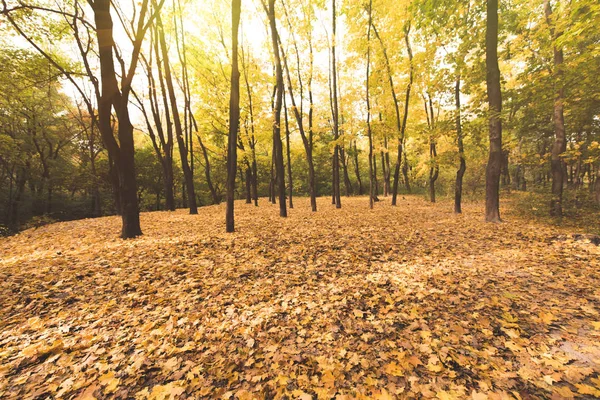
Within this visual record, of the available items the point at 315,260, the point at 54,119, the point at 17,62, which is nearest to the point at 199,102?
the point at 17,62

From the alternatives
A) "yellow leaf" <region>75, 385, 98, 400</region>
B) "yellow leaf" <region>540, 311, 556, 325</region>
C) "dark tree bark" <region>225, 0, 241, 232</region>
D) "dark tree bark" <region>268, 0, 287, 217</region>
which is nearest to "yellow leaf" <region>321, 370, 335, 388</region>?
"yellow leaf" <region>75, 385, 98, 400</region>

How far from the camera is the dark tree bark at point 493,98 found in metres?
8.25

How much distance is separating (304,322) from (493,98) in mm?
10121

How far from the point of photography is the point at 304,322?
3488 mm

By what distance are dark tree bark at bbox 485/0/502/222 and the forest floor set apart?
284cm

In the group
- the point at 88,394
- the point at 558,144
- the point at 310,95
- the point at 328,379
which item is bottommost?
the point at 328,379

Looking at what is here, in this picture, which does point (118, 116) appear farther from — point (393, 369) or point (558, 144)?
point (558, 144)

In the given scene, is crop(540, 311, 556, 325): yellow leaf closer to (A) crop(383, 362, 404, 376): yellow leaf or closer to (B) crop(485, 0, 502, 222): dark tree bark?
(A) crop(383, 362, 404, 376): yellow leaf

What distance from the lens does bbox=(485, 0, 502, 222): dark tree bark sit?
825 cm

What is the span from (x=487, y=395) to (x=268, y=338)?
2.40 metres

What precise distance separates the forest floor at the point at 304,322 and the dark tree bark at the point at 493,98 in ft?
9.32

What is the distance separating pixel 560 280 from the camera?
4.31 metres

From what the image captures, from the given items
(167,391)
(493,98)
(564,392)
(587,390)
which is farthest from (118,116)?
(493,98)

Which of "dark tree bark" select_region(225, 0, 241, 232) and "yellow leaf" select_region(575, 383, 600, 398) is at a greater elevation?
"dark tree bark" select_region(225, 0, 241, 232)
